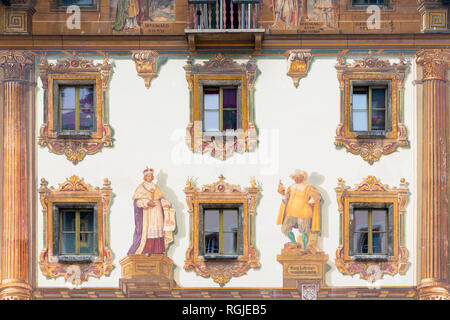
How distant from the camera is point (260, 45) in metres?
22.4

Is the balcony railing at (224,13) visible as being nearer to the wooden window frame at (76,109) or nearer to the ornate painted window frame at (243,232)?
the wooden window frame at (76,109)

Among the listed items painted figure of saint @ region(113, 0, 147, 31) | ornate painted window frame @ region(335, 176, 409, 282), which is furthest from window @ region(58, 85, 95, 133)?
ornate painted window frame @ region(335, 176, 409, 282)

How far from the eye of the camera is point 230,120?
22516 mm

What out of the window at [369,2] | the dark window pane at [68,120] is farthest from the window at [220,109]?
the window at [369,2]

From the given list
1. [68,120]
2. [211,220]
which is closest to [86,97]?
[68,120]

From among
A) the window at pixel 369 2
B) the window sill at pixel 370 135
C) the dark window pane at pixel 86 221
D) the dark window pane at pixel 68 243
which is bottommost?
the dark window pane at pixel 68 243

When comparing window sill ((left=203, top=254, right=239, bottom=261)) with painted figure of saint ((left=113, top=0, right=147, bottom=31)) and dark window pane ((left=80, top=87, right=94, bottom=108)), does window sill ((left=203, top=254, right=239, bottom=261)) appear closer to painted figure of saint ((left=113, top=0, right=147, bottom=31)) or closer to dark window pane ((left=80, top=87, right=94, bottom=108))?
dark window pane ((left=80, top=87, right=94, bottom=108))

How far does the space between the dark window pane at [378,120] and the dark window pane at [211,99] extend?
402 cm

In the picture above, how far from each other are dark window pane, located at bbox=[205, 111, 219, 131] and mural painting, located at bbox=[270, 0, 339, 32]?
2672 millimetres

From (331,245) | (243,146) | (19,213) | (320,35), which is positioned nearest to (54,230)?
(19,213)

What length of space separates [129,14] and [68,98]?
267 cm

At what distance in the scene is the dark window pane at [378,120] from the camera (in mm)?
22531

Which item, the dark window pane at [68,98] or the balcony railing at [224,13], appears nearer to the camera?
the balcony railing at [224,13]

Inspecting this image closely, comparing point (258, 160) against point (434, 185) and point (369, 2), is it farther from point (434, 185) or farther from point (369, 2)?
point (369, 2)
